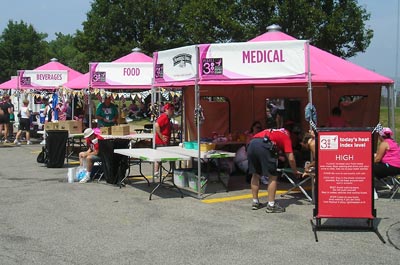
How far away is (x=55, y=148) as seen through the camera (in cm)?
1329

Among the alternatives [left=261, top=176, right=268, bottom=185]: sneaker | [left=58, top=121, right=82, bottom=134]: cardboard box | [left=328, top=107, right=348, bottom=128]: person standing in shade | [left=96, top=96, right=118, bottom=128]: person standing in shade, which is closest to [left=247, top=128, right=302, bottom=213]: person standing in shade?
[left=261, top=176, right=268, bottom=185]: sneaker

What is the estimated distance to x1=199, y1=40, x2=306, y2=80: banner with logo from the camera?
27.8 feet

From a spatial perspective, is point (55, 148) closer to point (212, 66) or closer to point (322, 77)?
point (212, 66)

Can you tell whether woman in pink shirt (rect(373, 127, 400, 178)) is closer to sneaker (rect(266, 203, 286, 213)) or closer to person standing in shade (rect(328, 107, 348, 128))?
sneaker (rect(266, 203, 286, 213))

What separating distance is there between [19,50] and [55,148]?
2419 inches

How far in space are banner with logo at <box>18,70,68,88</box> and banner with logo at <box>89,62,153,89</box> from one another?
20.2 ft

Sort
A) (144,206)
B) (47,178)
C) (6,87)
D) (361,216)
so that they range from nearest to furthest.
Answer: (361,216) < (144,206) < (47,178) < (6,87)

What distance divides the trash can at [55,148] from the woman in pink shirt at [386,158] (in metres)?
7.93

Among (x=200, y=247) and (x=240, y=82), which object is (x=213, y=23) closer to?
(x=240, y=82)

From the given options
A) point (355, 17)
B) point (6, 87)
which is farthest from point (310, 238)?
point (6, 87)

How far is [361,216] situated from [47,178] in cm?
730

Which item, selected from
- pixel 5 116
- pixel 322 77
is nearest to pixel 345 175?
pixel 322 77

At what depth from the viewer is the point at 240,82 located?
→ 877cm

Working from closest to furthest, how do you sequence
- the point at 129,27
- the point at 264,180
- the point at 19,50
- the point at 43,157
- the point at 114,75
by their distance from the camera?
1. the point at 264,180
2. the point at 43,157
3. the point at 114,75
4. the point at 129,27
5. the point at 19,50
